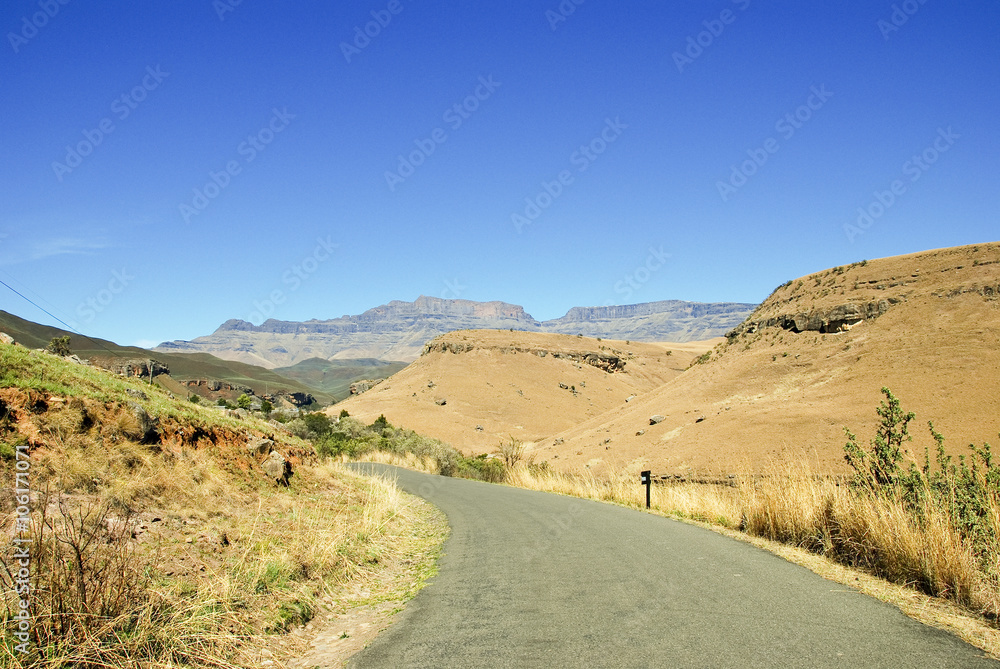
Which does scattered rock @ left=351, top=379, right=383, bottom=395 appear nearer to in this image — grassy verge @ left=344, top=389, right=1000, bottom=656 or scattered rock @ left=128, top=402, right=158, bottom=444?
scattered rock @ left=128, top=402, right=158, bottom=444

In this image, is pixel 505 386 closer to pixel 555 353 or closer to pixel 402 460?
pixel 555 353

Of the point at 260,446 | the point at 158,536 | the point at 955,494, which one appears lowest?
the point at 158,536

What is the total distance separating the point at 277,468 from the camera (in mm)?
12305

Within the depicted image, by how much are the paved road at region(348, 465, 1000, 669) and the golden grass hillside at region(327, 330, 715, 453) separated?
48.9m

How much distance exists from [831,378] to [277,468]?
3366 cm

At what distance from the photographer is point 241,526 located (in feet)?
28.2

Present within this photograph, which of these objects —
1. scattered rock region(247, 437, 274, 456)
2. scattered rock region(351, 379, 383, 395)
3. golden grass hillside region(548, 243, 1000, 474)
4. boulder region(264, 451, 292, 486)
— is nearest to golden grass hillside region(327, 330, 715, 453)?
scattered rock region(351, 379, 383, 395)

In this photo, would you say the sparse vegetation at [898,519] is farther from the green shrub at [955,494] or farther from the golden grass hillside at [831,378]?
the golden grass hillside at [831,378]

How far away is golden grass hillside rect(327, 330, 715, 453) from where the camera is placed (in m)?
66.4

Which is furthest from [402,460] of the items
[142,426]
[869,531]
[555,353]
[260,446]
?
[555,353]

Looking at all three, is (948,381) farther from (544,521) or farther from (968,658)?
(968,658)

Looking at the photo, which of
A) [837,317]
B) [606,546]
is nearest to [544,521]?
[606,546]

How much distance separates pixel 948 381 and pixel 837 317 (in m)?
13.1

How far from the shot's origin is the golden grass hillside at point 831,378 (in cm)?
2788
